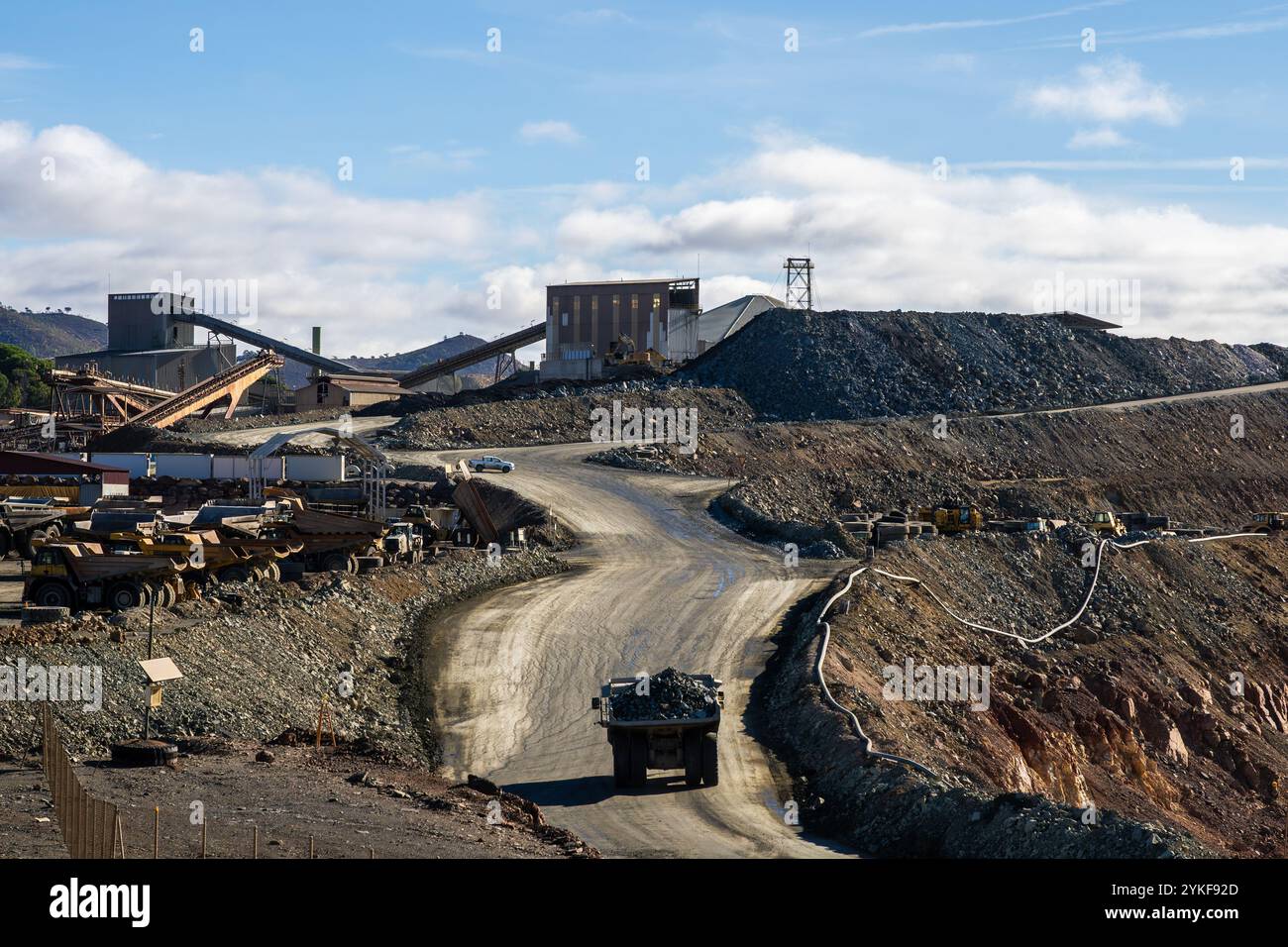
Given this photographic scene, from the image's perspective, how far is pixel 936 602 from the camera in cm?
4634

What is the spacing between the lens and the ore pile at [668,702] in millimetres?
24875

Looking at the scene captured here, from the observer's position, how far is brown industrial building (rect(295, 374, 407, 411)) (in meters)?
96.9

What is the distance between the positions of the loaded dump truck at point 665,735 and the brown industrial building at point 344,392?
73.9 m

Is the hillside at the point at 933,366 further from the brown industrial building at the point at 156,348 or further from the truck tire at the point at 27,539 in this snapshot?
the truck tire at the point at 27,539

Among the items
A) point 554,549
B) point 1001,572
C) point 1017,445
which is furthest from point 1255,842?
point 1017,445

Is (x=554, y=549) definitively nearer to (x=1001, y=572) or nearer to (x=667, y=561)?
(x=667, y=561)

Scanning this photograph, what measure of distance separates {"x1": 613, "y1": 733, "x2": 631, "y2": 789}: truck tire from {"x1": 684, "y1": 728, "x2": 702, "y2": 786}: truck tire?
3.25 feet

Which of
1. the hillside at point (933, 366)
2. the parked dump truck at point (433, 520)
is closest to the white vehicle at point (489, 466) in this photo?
the parked dump truck at point (433, 520)

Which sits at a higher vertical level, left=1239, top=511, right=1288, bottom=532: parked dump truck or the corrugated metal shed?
the corrugated metal shed

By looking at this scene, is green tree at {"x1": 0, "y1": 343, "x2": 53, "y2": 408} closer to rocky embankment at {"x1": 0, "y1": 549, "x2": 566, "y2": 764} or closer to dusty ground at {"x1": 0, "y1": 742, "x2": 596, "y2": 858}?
rocky embankment at {"x1": 0, "y1": 549, "x2": 566, "y2": 764}

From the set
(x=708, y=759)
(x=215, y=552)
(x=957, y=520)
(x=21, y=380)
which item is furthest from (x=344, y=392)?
(x=708, y=759)

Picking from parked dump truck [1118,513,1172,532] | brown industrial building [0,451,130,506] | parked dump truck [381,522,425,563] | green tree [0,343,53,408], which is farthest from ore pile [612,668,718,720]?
green tree [0,343,53,408]
